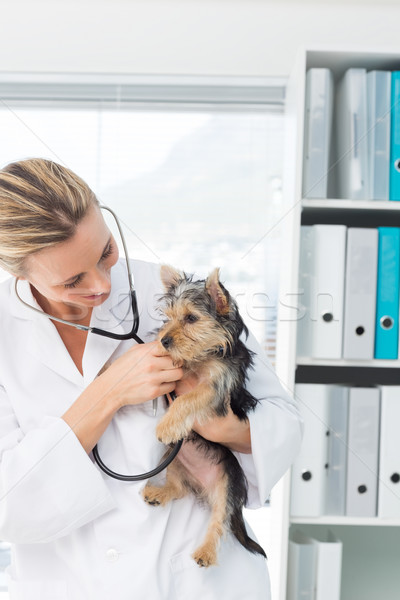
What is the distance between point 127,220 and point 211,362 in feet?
4.18

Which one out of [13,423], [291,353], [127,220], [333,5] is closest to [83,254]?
[13,423]

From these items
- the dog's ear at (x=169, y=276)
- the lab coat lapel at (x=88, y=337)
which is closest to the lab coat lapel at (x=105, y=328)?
the lab coat lapel at (x=88, y=337)

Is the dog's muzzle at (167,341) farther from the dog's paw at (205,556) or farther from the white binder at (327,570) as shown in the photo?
the white binder at (327,570)

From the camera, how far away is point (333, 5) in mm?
2164

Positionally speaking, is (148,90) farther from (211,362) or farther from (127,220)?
(211,362)

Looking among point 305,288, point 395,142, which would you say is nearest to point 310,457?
point 305,288

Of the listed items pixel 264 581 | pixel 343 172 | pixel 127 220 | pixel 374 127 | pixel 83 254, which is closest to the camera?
pixel 83 254

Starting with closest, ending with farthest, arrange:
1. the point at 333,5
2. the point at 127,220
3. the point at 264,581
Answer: the point at 264,581
the point at 333,5
the point at 127,220

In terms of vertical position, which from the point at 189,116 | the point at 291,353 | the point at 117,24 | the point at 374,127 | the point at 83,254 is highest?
the point at 117,24

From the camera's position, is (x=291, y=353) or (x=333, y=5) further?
(x=333, y=5)

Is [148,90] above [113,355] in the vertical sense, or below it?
above

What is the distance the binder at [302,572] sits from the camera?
6.02ft

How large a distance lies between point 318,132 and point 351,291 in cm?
55

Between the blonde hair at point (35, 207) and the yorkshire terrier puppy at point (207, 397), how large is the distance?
1.06 ft
